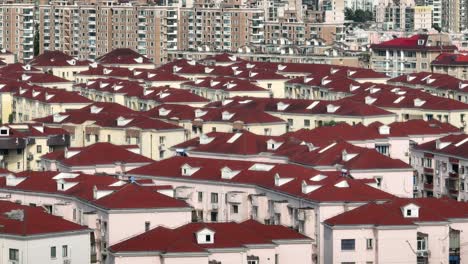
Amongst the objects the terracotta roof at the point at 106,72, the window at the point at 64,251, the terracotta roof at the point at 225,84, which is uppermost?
the window at the point at 64,251

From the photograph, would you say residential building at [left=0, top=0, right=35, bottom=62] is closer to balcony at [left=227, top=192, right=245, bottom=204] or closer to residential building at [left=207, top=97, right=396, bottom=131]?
residential building at [left=207, top=97, right=396, bottom=131]

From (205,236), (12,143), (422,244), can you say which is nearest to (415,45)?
(12,143)

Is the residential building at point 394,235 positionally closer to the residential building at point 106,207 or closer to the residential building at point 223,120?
the residential building at point 106,207

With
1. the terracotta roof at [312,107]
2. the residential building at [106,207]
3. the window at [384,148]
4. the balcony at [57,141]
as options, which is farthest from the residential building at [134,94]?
the residential building at [106,207]

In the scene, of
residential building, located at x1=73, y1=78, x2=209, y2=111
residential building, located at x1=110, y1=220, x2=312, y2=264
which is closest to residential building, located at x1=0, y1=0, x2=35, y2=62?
residential building, located at x1=73, y1=78, x2=209, y2=111

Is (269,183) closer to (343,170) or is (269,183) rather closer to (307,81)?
(343,170)

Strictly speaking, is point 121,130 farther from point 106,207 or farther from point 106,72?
point 106,72
